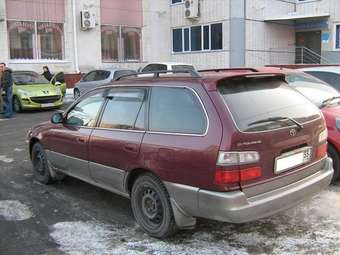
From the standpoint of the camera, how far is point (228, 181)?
12.1 ft

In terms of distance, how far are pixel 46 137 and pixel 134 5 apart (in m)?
18.3

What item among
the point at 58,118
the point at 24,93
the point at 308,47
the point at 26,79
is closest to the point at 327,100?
the point at 58,118

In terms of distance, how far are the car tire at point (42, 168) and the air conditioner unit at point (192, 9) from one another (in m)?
18.4

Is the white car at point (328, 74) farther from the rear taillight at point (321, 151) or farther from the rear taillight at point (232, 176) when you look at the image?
the rear taillight at point (232, 176)

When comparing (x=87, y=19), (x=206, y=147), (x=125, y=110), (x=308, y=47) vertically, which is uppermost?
(x=87, y=19)

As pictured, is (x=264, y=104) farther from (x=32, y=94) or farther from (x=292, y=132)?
(x=32, y=94)

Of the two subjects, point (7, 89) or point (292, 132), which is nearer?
point (292, 132)

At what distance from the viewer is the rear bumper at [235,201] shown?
371 cm

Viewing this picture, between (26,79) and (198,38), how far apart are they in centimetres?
1114

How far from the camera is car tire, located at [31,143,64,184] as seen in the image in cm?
615

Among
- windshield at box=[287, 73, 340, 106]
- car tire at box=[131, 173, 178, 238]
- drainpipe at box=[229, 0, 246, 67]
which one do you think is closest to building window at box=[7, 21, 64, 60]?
drainpipe at box=[229, 0, 246, 67]

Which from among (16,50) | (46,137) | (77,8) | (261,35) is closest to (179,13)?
(261,35)

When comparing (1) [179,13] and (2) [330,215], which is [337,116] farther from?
(1) [179,13]

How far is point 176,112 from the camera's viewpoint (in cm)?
418
